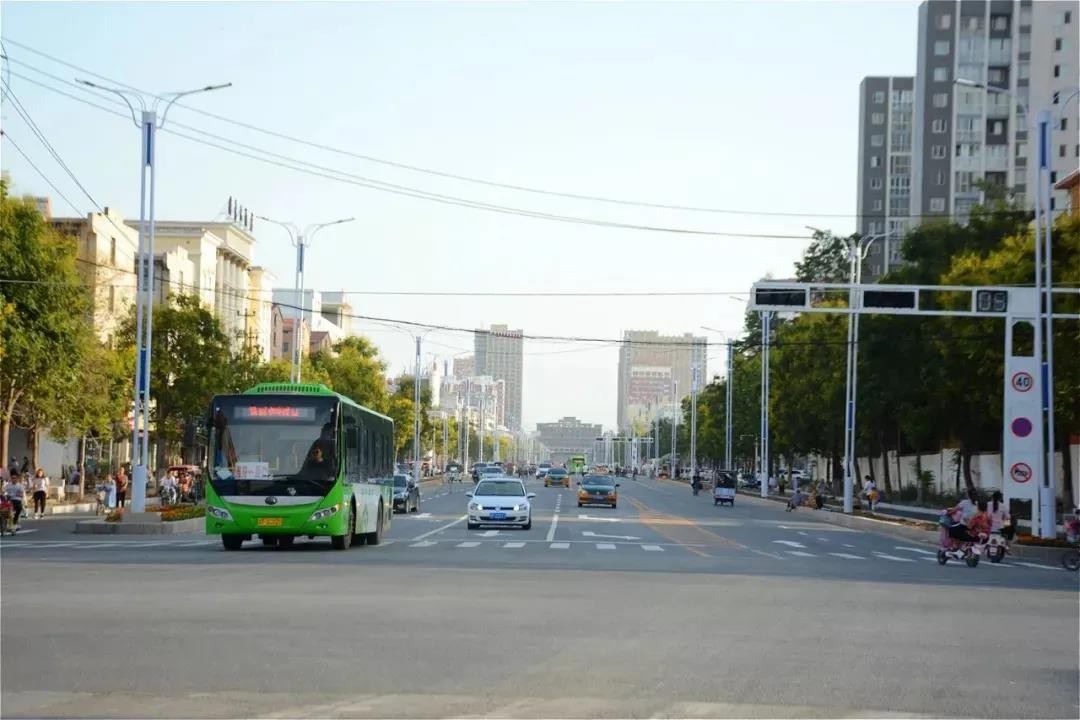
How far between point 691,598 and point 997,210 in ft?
168

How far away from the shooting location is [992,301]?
4459 centimetres

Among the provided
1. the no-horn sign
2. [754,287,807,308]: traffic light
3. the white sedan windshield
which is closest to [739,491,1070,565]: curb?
the no-horn sign

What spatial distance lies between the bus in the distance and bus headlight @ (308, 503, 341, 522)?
2 cm

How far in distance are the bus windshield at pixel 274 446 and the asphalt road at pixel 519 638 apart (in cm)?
171

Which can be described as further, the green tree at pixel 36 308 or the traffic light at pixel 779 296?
the green tree at pixel 36 308

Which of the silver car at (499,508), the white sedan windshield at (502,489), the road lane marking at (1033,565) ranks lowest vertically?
the road lane marking at (1033,565)

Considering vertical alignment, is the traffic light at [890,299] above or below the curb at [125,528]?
above

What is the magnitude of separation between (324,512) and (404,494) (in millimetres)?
32043

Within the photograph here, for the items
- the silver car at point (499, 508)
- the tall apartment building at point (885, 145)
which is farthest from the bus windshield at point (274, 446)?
the tall apartment building at point (885, 145)

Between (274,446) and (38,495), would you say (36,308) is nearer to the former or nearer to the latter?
(38,495)

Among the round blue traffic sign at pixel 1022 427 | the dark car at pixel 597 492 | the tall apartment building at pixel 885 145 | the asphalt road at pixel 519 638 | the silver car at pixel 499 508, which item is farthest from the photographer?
the tall apartment building at pixel 885 145

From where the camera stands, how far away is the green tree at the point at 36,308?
47.7 m

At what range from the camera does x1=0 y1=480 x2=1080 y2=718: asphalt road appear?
11031 millimetres

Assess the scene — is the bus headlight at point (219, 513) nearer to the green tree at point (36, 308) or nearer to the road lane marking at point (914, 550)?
the green tree at point (36, 308)
